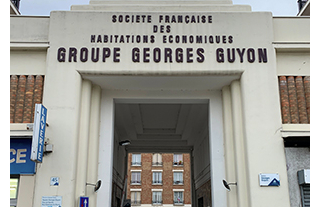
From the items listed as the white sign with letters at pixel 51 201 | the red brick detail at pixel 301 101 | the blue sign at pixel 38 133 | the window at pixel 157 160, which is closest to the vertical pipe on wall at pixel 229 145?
the red brick detail at pixel 301 101

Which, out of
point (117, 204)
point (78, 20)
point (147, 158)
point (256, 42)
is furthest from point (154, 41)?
point (147, 158)

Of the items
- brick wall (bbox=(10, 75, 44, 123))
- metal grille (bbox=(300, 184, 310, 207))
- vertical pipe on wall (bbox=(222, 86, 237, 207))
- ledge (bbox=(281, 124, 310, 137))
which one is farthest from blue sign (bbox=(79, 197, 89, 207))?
metal grille (bbox=(300, 184, 310, 207))

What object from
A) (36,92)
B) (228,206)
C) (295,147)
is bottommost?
(228,206)

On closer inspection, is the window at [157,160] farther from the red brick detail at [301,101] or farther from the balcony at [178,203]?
the red brick detail at [301,101]

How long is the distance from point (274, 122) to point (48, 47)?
6959 mm

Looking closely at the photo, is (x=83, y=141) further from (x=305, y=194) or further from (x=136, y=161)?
(x=136, y=161)

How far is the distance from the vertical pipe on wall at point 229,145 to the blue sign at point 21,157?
5509 millimetres

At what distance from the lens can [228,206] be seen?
988 cm

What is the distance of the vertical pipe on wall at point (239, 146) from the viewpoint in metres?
9.57

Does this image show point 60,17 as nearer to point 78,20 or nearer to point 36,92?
point 78,20

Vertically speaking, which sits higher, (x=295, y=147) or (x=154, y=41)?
(x=154, y=41)

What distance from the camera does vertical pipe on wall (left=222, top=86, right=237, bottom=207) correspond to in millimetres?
9867

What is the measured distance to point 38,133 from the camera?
8.47 meters

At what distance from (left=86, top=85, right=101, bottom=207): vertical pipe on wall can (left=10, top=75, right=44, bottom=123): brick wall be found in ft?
5.26
